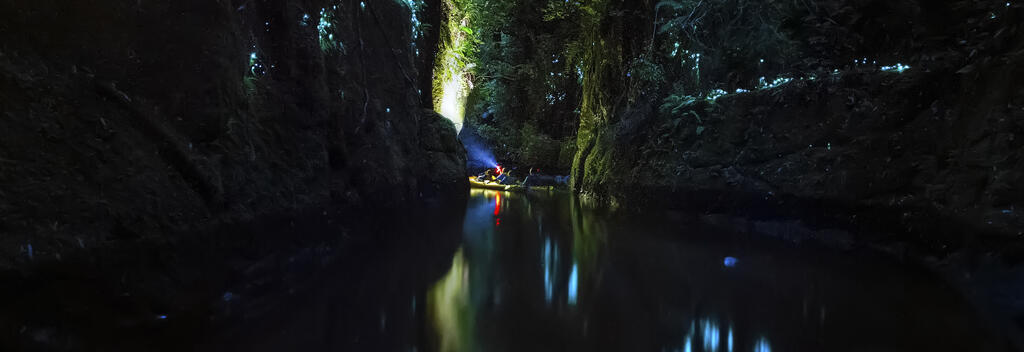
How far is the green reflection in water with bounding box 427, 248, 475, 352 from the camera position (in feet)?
7.45

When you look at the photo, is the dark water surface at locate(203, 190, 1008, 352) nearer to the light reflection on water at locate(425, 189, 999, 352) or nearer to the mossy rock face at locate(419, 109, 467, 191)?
the light reflection on water at locate(425, 189, 999, 352)

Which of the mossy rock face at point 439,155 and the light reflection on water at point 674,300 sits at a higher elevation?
the mossy rock face at point 439,155

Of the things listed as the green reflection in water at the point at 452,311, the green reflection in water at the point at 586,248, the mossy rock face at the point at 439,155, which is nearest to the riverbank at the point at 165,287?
the green reflection in water at the point at 452,311

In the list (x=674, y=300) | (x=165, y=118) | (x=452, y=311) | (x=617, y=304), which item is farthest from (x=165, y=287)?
(x=674, y=300)

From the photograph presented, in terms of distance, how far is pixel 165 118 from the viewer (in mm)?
2562

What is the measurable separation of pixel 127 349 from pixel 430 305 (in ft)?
4.82

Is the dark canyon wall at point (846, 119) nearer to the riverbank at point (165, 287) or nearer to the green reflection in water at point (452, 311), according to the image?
the green reflection in water at point (452, 311)

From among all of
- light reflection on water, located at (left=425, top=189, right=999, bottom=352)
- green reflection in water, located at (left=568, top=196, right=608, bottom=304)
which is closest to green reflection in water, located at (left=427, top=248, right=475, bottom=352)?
light reflection on water, located at (left=425, top=189, right=999, bottom=352)

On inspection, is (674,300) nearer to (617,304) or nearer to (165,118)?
(617,304)

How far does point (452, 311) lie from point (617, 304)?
1.09m

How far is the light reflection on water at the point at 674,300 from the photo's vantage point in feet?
7.63

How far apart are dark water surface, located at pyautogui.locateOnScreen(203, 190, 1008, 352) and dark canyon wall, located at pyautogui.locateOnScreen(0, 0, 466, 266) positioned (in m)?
0.79

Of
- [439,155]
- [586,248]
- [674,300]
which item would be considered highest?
[439,155]

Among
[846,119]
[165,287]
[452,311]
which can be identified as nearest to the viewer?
[165,287]
